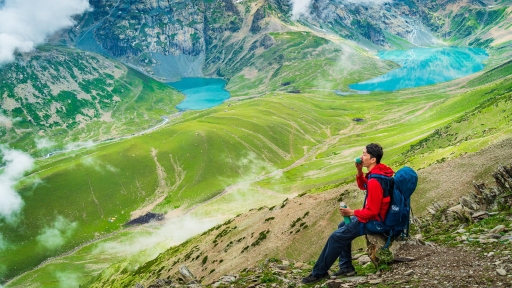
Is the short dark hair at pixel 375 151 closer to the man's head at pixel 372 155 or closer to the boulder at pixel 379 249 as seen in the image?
the man's head at pixel 372 155

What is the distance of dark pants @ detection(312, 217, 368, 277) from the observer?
1653 cm

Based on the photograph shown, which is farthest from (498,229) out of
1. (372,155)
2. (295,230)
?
(295,230)

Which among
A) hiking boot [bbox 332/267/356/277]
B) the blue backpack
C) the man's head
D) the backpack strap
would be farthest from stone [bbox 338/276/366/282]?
the man's head

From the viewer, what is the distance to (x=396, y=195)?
618 inches

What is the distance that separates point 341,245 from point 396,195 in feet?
11.8

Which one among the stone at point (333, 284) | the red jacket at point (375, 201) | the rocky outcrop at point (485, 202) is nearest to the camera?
the red jacket at point (375, 201)

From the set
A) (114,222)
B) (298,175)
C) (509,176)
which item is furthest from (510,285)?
(114,222)

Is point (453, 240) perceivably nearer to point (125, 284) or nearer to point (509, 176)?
point (509, 176)

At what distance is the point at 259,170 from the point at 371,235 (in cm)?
17468

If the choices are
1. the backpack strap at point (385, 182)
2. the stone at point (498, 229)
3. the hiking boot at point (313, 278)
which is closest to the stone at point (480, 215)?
the stone at point (498, 229)

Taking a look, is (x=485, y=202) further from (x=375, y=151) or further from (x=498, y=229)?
(x=375, y=151)

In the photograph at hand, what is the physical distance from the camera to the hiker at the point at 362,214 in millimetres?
15594

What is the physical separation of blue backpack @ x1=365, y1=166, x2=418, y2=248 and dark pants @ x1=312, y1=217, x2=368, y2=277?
0.65 m

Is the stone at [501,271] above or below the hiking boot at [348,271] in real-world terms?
above
